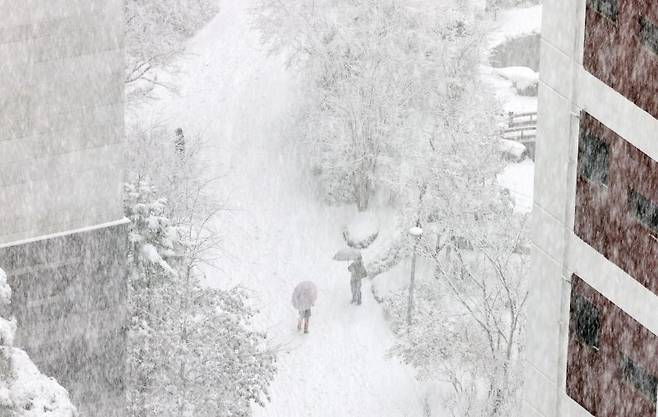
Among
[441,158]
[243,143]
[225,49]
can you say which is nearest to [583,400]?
[441,158]

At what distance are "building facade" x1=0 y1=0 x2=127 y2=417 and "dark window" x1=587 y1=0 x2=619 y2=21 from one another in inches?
392

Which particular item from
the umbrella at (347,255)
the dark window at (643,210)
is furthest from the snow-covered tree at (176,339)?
the dark window at (643,210)

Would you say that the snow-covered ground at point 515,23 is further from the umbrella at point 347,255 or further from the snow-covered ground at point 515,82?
the umbrella at point 347,255

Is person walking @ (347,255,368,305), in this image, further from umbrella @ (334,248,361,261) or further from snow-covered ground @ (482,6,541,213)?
snow-covered ground @ (482,6,541,213)

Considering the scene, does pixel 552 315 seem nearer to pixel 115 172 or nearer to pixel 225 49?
pixel 115 172

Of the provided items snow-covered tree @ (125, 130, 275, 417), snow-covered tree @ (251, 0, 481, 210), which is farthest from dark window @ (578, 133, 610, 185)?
snow-covered tree @ (251, 0, 481, 210)

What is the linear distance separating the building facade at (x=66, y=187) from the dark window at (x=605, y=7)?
996cm

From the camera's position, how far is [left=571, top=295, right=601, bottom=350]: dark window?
7.68m

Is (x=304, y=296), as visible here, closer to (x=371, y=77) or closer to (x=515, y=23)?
(x=371, y=77)

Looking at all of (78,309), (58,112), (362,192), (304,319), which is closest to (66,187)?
(58,112)

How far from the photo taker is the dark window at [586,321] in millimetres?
7680

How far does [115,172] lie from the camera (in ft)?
55.9

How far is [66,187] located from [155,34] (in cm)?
2076

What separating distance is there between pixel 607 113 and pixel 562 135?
403mm
